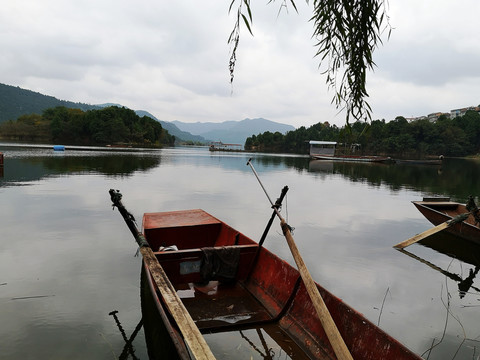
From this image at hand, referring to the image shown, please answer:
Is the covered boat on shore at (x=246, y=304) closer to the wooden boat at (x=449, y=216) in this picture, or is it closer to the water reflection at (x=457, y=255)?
the water reflection at (x=457, y=255)

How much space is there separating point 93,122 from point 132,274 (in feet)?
394

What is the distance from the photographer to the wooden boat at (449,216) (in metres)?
11.3

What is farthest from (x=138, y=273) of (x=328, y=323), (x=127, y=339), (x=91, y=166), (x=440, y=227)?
(x=91, y=166)

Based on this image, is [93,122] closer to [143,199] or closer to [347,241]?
[143,199]

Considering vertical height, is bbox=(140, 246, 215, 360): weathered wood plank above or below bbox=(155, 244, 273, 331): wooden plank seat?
above

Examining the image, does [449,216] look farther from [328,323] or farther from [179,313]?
[179,313]

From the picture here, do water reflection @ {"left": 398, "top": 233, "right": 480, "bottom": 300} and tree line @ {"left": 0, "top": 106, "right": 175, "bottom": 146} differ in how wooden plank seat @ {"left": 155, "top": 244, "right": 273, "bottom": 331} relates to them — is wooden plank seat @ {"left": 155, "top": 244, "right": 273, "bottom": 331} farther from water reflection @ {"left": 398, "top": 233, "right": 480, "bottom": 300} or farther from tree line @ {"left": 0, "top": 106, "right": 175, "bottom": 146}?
tree line @ {"left": 0, "top": 106, "right": 175, "bottom": 146}

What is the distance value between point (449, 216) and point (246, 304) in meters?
9.75

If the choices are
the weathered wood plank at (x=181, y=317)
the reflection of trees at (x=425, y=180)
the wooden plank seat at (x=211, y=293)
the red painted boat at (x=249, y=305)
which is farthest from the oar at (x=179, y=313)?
the reflection of trees at (x=425, y=180)

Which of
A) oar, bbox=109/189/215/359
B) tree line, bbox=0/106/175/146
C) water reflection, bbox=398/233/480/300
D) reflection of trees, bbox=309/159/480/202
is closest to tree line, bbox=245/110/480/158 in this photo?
reflection of trees, bbox=309/159/480/202

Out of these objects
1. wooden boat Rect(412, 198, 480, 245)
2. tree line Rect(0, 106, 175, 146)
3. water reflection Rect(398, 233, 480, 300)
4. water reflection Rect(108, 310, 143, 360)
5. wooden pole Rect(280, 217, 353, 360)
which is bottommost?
water reflection Rect(398, 233, 480, 300)

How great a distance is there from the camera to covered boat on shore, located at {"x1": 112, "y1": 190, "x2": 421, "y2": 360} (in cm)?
418

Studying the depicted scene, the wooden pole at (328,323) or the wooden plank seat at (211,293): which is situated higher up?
the wooden pole at (328,323)

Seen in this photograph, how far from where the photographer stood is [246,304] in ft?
21.0
